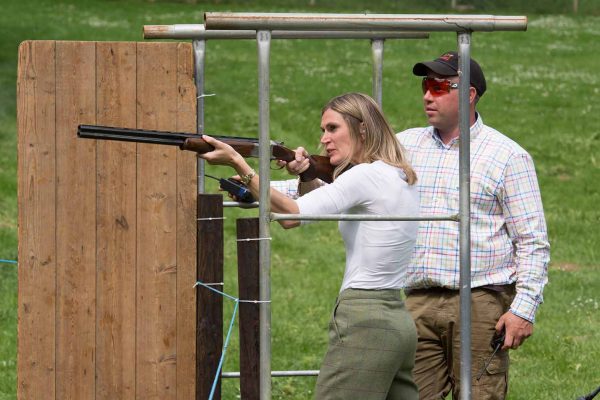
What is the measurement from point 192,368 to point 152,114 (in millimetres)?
1108

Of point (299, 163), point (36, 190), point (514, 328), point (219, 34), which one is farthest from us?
point (219, 34)

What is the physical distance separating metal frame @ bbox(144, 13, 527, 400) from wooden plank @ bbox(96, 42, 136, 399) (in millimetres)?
994

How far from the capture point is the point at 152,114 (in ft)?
18.6

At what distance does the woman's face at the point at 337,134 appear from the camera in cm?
507

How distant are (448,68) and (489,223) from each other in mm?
711

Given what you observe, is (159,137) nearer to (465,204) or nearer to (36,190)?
(36,190)

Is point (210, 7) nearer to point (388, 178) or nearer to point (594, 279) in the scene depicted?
point (594, 279)

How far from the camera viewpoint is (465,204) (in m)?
5.03

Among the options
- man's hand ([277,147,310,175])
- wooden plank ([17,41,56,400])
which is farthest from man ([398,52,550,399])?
wooden plank ([17,41,56,400])

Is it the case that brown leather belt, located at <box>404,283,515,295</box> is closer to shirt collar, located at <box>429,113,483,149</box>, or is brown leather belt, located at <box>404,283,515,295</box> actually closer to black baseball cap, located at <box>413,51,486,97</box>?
shirt collar, located at <box>429,113,483,149</box>

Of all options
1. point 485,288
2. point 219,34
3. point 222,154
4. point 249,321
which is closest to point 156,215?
point 249,321

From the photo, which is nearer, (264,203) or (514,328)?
(264,203)

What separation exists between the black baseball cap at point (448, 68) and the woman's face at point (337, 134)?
883 millimetres

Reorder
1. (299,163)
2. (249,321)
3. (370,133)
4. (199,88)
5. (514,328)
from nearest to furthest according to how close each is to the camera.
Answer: (370,133)
(249,321)
(299,163)
(514,328)
(199,88)
